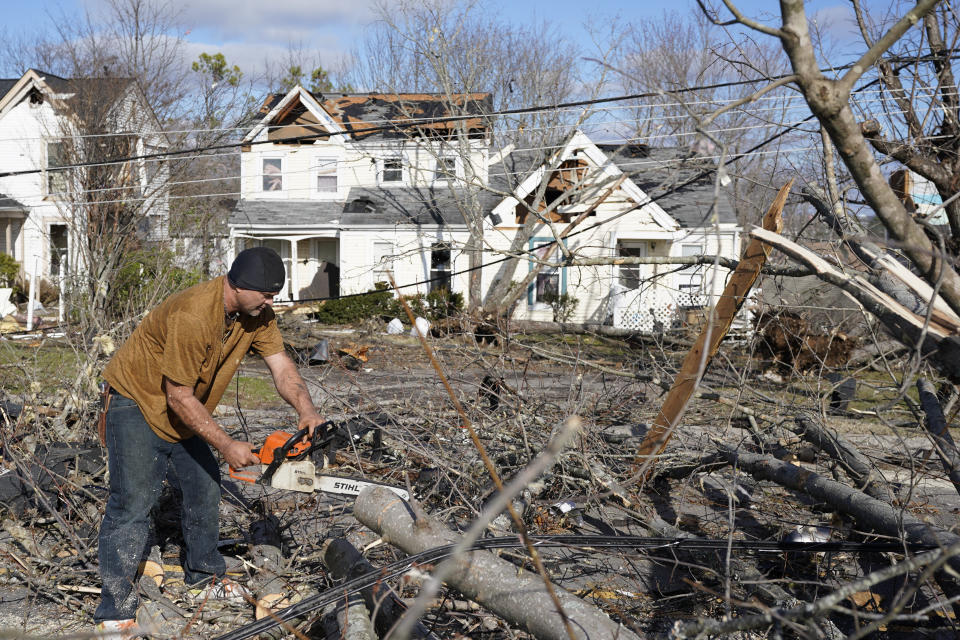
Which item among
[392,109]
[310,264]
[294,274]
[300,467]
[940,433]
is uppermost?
[392,109]

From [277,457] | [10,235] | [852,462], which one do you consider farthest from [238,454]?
[10,235]

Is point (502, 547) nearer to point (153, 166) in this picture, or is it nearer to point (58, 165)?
point (153, 166)

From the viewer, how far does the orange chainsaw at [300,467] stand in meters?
3.51

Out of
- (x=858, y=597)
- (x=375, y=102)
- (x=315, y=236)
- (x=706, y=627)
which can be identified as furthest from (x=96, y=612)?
(x=375, y=102)

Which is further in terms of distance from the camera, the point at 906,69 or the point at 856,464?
the point at 906,69

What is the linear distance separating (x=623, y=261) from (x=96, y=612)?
138 inches

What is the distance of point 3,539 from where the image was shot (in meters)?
4.50

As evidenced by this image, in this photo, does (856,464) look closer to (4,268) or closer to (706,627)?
(706,627)

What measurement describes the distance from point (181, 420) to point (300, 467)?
24.4 inches

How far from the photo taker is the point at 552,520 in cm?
494

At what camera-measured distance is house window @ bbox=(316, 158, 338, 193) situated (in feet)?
71.8

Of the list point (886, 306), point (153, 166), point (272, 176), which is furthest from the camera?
point (272, 176)

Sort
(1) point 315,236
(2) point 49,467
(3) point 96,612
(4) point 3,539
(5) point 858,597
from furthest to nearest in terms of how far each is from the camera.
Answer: (1) point 315,236 → (2) point 49,467 → (4) point 3,539 → (5) point 858,597 → (3) point 96,612

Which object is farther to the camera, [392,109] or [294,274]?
[294,274]
